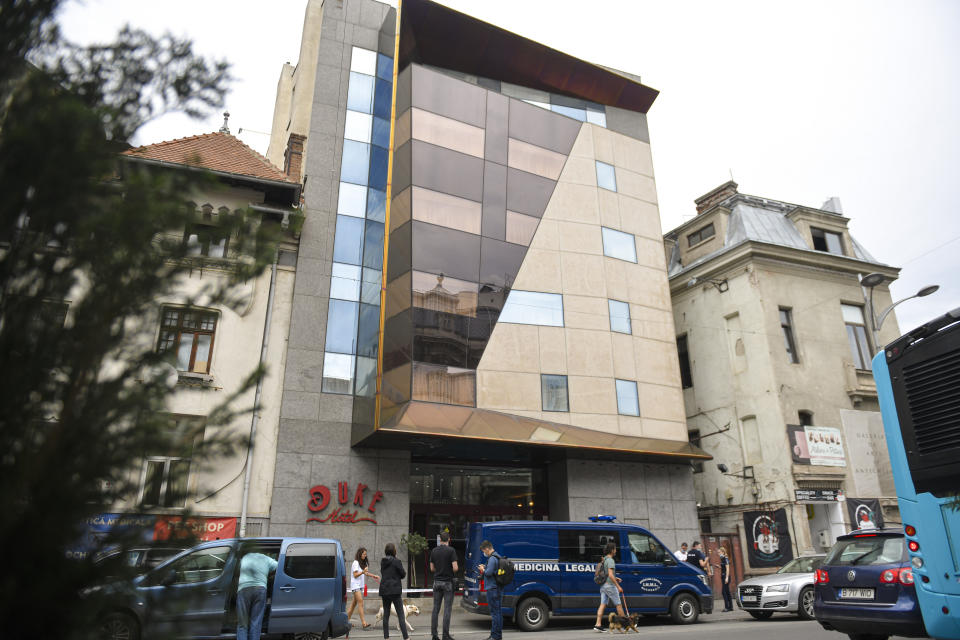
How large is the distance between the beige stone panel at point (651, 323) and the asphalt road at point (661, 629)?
10142 mm

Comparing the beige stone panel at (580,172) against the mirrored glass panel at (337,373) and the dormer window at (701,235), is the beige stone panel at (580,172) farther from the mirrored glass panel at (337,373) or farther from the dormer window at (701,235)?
the mirrored glass panel at (337,373)

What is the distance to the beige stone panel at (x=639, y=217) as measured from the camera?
84.1ft

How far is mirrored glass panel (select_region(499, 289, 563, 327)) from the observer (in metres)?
21.3

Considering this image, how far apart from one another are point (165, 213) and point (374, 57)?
22548mm

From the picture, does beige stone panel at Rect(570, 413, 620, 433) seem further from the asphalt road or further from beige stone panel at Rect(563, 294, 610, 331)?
the asphalt road

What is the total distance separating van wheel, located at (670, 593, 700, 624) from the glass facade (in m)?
10.0

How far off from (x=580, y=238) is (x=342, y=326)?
387 inches

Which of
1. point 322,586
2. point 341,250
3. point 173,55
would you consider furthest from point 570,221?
point 173,55

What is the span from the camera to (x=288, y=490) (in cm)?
1767

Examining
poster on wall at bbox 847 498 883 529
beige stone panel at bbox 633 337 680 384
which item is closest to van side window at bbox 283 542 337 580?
beige stone panel at bbox 633 337 680 384

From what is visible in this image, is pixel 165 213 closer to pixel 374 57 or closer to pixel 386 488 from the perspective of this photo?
pixel 386 488

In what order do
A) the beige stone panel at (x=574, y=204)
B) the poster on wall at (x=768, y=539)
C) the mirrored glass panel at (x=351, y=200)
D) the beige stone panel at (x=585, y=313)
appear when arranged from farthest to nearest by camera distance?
the beige stone panel at (x=574, y=204)
the poster on wall at (x=768, y=539)
the beige stone panel at (x=585, y=313)
the mirrored glass panel at (x=351, y=200)

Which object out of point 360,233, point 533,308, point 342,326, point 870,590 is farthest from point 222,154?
point 870,590

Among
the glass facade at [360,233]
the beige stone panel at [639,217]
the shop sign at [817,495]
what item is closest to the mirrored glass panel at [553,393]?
the glass facade at [360,233]
